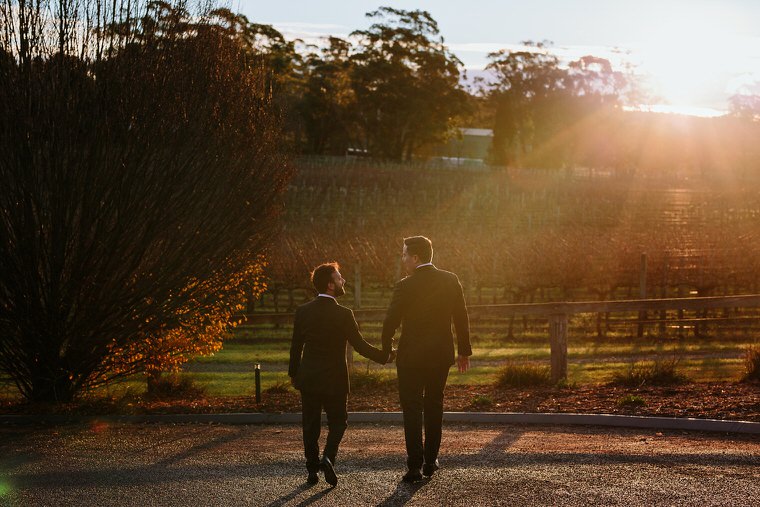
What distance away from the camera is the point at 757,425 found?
1080cm

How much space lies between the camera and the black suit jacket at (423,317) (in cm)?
819

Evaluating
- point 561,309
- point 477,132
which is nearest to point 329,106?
point 561,309

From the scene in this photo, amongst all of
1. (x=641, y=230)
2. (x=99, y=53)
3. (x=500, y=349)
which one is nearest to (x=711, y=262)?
(x=500, y=349)

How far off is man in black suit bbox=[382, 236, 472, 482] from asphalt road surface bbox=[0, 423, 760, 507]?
52 cm

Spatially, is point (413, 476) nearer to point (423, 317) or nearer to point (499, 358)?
point (423, 317)

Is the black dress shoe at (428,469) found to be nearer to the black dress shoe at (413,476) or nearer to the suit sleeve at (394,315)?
the black dress shoe at (413,476)

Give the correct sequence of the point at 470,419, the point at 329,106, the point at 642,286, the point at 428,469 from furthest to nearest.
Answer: the point at 329,106 < the point at 642,286 < the point at 470,419 < the point at 428,469

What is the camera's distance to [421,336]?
8.21 metres

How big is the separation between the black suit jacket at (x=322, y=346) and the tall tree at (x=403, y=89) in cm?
7330

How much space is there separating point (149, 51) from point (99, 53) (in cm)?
72

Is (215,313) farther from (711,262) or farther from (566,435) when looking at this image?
(711,262)

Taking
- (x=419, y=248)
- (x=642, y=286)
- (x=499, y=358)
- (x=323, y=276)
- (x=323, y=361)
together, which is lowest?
(x=499, y=358)

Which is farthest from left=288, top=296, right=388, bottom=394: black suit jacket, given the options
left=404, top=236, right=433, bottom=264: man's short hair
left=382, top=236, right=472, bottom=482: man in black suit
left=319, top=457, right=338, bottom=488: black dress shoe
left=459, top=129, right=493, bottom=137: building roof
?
left=459, top=129, right=493, bottom=137: building roof

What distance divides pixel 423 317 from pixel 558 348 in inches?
265
